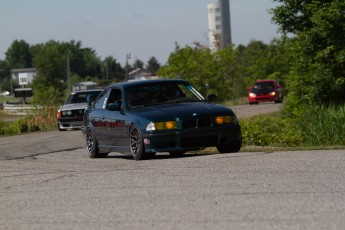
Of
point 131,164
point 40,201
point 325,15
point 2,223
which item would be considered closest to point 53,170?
point 131,164

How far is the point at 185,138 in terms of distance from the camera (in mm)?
15062

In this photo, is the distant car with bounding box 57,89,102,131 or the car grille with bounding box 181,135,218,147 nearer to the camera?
the car grille with bounding box 181,135,218,147

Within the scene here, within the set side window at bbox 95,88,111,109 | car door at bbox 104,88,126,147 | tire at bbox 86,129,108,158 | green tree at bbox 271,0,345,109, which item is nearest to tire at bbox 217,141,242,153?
car door at bbox 104,88,126,147

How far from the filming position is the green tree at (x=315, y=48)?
30641mm

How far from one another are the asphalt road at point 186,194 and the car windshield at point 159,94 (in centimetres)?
197

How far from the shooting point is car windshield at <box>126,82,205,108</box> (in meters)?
16.3

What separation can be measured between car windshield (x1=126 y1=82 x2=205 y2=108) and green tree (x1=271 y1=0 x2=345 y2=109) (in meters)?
14.8

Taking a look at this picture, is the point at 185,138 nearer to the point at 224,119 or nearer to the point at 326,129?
the point at 224,119

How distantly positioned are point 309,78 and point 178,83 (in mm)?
15451

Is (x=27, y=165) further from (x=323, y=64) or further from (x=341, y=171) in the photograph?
(x=323, y=64)

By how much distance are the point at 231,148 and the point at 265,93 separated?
133ft

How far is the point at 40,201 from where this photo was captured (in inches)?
393

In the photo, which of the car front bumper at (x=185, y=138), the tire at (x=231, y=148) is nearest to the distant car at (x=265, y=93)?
the tire at (x=231, y=148)

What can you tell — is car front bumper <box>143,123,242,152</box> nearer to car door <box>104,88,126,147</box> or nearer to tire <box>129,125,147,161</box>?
tire <box>129,125,147,161</box>
